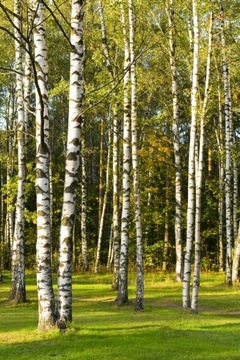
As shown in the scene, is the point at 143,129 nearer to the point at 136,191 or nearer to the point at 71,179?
the point at 136,191

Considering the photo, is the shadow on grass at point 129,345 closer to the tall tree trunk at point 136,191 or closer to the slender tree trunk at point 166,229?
the tall tree trunk at point 136,191

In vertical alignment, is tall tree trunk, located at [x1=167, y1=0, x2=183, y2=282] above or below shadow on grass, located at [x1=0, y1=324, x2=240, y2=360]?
above

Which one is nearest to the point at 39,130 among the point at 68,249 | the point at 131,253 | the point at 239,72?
the point at 68,249

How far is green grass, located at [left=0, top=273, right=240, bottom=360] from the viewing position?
848 cm

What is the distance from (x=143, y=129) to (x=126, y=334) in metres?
19.8

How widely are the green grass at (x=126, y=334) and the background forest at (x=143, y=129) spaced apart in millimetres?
1475

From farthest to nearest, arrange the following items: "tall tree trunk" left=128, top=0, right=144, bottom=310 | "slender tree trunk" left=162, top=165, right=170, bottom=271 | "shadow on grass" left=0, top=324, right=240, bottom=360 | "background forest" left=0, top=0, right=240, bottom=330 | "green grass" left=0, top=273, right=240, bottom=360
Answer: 1. "slender tree trunk" left=162, top=165, right=170, bottom=271
2. "background forest" left=0, top=0, right=240, bottom=330
3. "tall tree trunk" left=128, top=0, right=144, bottom=310
4. "green grass" left=0, top=273, right=240, bottom=360
5. "shadow on grass" left=0, top=324, right=240, bottom=360

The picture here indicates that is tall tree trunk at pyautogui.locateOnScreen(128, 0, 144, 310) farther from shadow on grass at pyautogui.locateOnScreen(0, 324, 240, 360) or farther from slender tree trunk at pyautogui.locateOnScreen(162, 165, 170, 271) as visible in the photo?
slender tree trunk at pyautogui.locateOnScreen(162, 165, 170, 271)

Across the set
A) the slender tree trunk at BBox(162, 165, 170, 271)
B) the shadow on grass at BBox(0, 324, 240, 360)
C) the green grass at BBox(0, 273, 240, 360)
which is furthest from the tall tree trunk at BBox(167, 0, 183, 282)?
the shadow on grass at BBox(0, 324, 240, 360)

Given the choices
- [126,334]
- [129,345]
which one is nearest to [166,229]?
[126,334]

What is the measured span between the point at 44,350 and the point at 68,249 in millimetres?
2096

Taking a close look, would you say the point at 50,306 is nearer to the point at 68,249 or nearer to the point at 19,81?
the point at 68,249

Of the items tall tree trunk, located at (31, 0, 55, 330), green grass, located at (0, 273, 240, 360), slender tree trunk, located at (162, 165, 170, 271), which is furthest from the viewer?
slender tree trunk, located at (162, 165, 170, 271)

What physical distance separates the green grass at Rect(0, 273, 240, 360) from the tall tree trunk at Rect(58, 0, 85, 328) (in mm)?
636
